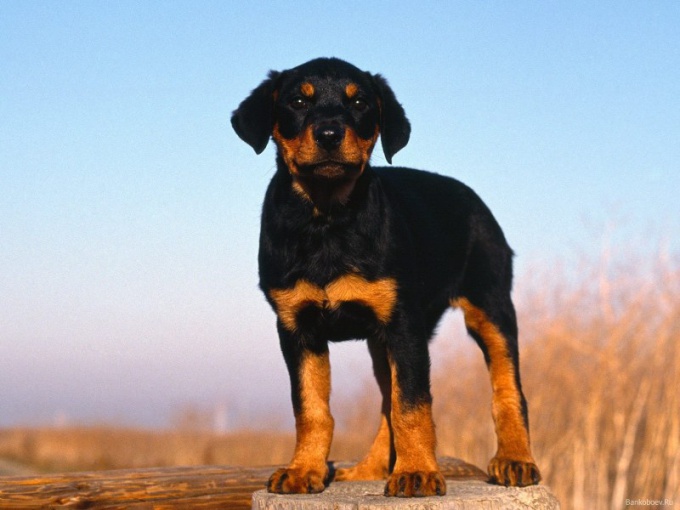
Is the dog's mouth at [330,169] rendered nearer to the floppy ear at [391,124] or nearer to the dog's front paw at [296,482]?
the floppy ear at [391,124]

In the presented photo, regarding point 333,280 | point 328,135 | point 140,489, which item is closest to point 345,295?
point 333,280

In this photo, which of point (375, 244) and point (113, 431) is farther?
point (113, 431)

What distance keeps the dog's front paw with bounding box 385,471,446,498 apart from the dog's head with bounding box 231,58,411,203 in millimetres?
1395

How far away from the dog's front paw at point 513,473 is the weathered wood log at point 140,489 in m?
1.44

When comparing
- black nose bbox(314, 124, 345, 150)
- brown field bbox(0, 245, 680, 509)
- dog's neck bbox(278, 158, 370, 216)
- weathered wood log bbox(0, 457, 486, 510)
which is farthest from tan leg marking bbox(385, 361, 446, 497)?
brown field bbox(0, 245, 680, 509)

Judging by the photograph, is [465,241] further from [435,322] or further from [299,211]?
[299,211]

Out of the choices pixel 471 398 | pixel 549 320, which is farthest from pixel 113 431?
pixel 549 320

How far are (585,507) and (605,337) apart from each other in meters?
1.98

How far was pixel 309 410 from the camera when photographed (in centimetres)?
403

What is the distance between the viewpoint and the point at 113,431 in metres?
12.8

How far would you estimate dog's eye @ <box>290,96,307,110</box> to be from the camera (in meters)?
3.97

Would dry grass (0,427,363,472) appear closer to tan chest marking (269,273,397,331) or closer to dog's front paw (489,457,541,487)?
dog's front paw (489,457,541,487)

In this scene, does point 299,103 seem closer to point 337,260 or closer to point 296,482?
point 337,260

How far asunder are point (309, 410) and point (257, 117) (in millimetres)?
1489
